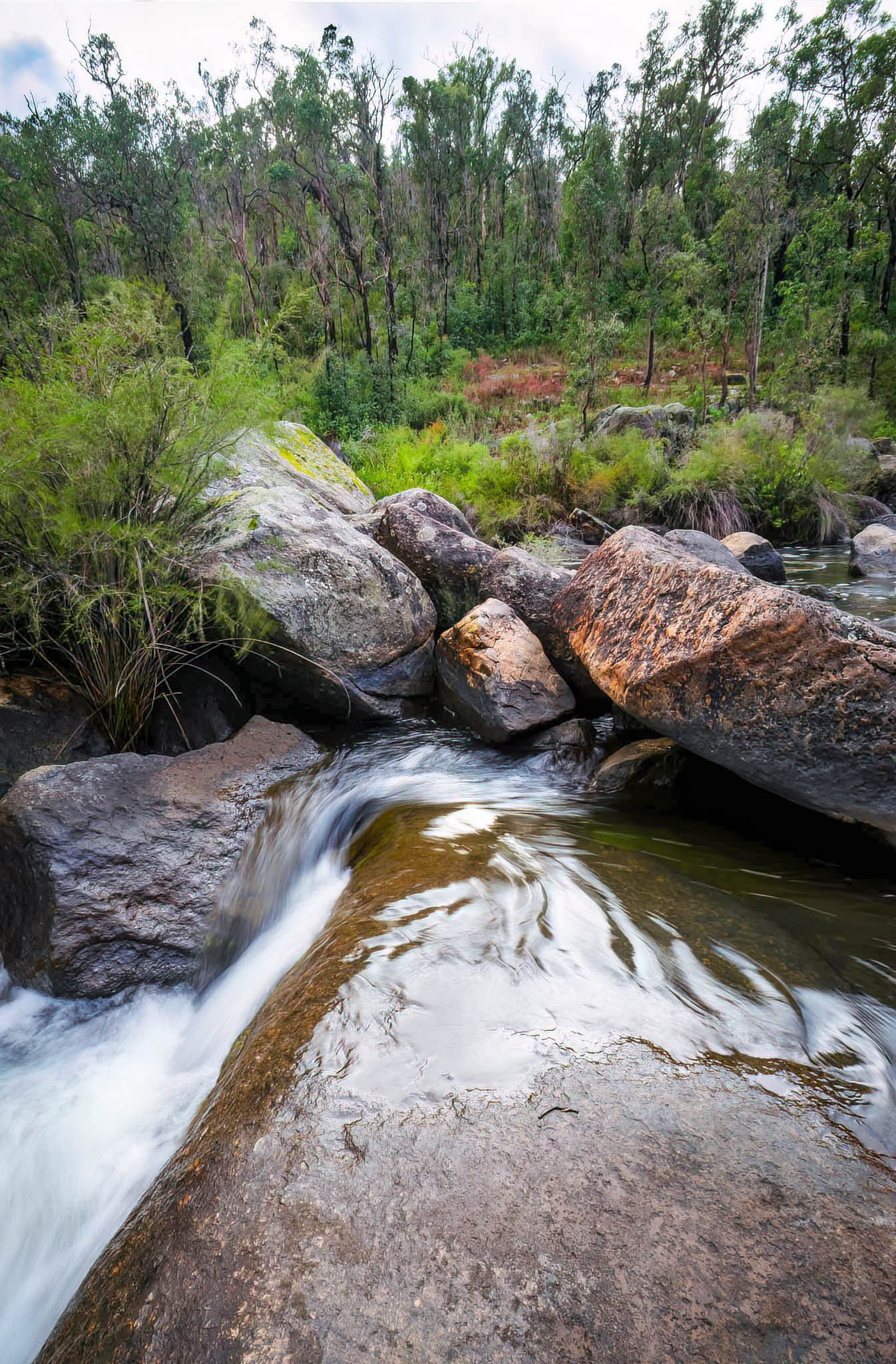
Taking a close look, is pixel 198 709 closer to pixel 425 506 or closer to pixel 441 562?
pixel 441 562

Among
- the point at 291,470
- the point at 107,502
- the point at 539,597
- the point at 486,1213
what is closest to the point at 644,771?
the point at 539,597

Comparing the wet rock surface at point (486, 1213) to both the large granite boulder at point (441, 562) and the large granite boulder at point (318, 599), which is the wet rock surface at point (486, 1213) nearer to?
the large granite boulder at point (318, 599)

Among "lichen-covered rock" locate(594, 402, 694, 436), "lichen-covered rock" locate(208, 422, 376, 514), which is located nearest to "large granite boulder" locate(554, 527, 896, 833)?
"lichen-covered rock" locate(208, 422, 376, 514)

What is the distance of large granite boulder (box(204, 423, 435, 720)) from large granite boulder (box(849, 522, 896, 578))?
825 centimetres

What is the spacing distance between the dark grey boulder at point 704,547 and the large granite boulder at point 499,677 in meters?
2.76

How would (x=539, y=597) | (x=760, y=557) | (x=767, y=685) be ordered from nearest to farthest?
1. (x=767, y=685)
2. (x=539, y=597)
3. (x=760, y=557)

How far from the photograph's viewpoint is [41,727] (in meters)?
3.95

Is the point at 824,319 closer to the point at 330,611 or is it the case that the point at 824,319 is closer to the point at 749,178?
the point at 749,178

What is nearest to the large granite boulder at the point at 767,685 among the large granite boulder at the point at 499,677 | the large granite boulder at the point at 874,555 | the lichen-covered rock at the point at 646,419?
the large granite boulder at the point at 499,677

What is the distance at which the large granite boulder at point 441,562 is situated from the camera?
5.99 metres

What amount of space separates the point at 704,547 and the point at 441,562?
3109mm

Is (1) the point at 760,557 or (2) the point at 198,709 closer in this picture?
(2) the point at 198,709

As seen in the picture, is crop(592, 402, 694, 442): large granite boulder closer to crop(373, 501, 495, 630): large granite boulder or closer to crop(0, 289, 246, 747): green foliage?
crop(373, 501, 495, 630): large granite boulder

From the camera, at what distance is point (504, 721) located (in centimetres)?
454
